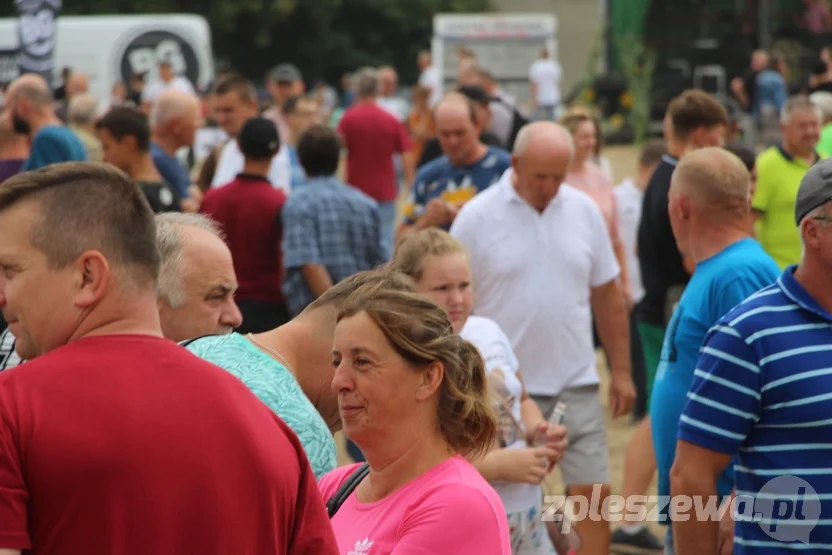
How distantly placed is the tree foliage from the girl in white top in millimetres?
36580

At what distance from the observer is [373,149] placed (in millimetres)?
12758

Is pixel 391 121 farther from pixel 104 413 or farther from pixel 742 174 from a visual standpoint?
pixel 104 413

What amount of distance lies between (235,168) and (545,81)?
17.1 m

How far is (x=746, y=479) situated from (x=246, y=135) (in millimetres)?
4331

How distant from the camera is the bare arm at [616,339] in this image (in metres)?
6.02

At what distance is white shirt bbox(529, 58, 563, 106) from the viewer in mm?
24781

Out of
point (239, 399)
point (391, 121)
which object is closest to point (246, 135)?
point (239, 399)

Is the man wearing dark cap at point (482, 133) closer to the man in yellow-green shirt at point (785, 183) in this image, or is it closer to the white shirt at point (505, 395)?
the man in yellow-green shirt at point (785, 183)

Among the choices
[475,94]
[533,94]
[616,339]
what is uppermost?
[475,94]

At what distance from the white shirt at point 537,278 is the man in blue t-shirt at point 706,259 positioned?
1.36 meters

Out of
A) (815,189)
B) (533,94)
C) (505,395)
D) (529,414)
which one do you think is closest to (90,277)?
(815,189)

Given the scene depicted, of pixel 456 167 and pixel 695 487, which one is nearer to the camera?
pixel 695 487

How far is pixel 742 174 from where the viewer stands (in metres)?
4.16

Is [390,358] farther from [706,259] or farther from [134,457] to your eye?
[706,259]
